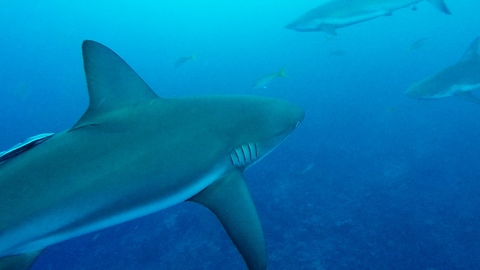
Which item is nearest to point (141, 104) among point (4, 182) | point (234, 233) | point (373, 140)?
point (4, 182)

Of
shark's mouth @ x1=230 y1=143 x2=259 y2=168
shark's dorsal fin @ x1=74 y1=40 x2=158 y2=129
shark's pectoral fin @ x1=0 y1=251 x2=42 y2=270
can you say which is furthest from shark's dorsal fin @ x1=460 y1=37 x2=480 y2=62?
shark's pectoral fin @ x1=0 y1=251 x2=42 y2=270

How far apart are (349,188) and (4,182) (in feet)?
23.6

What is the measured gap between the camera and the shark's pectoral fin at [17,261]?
1.70 m

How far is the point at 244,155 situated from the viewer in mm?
2289

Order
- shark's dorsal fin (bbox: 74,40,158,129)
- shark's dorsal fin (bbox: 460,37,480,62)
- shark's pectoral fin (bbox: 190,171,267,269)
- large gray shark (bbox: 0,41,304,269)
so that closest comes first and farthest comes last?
large gray shark (bbox: 0,41,304,269) < shark's pectoral fin (bbox: 190,171,267,269) < shark's dorsal fin (bbox: 74,40,158,129) < shark's dorsal fin (bbox: 460,37,480,62)

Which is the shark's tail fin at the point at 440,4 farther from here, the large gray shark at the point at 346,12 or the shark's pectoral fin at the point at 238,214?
the shark's pectoral fin at the point at 238,214

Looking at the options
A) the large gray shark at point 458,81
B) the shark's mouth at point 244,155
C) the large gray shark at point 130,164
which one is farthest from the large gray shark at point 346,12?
the shark's mouth at point 244,155

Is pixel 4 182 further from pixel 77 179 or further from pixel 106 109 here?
pixel 106 109

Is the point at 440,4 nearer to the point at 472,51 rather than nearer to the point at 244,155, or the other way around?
the point at 472,51

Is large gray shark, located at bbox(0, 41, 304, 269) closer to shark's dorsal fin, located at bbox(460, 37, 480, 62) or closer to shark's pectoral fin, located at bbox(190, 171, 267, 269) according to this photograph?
→ shark's pectoral fin, located at bbox(190, 171, 267, 269)

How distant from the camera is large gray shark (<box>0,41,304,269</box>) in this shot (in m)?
1.68

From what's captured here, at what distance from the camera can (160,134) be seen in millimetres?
2053

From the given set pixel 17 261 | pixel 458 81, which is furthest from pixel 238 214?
pixel 458 81

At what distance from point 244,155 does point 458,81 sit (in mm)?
6831
